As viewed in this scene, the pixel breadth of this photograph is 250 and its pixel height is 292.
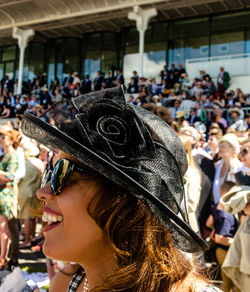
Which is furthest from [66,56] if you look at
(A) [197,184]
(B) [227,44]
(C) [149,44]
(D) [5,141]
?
(A) [197,184]

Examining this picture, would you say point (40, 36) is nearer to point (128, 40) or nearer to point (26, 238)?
point (128, 40)

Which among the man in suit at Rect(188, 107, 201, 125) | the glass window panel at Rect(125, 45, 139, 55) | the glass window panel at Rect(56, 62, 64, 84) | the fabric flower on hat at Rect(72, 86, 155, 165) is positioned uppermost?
the glass window panel at Rect(125, 45, 139, 55)

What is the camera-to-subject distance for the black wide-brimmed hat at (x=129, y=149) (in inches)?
36.7

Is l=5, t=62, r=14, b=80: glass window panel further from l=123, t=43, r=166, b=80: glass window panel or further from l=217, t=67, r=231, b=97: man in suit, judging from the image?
l=217, t=67, r=231, b=97: man in suit

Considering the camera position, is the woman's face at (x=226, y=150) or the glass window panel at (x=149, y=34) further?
the glass window panel at (x=149, y=34)

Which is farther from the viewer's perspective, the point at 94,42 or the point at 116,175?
the point at 94,42

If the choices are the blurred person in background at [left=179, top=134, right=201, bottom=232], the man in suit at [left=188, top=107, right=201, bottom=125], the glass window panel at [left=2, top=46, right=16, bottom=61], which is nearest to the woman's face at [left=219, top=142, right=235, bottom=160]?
the blurred person in background at [left=179, top=134, right=201, bottom=232]

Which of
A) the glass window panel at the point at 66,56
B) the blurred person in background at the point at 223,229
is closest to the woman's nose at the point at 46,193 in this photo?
the blurred person in background at the point at 223,229

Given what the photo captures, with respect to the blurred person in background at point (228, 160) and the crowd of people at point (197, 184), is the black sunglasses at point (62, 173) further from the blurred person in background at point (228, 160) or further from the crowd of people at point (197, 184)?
the blurred person in background at point (228, 160)

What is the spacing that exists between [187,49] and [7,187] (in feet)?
45.3

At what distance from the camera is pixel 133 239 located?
1.03 metres

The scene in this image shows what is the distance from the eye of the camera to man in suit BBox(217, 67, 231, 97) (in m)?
12.8

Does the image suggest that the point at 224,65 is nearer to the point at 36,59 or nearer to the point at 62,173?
the point at 36,59

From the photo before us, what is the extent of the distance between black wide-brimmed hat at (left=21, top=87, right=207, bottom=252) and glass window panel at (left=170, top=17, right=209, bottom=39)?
16694 millimetres
